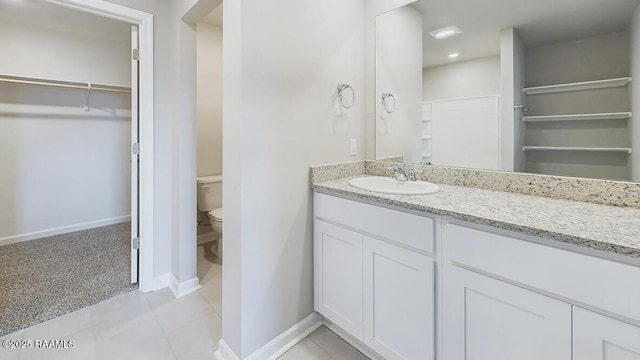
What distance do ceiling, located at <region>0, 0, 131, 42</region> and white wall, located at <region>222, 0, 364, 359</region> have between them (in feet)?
6.38

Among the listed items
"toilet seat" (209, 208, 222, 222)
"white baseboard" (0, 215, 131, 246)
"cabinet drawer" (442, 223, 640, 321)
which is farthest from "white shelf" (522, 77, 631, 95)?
"white baseboard" (0, 215, 131, 246)

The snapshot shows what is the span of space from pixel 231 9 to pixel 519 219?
1471mm

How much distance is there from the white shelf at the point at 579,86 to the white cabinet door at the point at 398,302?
0.96 meters

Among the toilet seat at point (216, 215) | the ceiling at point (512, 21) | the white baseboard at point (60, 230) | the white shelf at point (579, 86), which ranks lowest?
the white baseboard at point (60, 230)

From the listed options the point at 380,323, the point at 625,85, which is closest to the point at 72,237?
the point at 380,323

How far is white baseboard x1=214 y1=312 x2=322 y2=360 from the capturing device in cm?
142

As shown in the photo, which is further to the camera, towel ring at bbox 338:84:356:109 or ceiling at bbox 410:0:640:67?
towel ring at bbox 338:84:356:109

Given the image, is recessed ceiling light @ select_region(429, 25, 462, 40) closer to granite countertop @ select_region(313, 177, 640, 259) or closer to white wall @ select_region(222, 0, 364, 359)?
white wall @ select_region(222, 0, 364, 359)

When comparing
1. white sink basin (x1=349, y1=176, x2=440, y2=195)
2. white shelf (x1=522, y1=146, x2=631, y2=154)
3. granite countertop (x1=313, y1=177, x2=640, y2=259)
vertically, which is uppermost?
white shelf (x1=522, y1=146, x2=631, y2=154)

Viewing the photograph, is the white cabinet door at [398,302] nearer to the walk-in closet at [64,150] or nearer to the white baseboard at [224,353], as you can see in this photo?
the white baseboard at [224,353]

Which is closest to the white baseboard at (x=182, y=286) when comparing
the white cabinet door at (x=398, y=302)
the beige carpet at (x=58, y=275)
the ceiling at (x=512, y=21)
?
the beige carpet at (x=58, y=275)

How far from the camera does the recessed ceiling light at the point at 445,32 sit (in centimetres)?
162

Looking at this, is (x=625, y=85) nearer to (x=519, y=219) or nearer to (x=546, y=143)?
(x=546, y=143)

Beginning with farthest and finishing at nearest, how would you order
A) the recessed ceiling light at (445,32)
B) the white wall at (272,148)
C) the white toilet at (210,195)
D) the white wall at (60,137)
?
the white wall at (60,137), the white toilet at (210,195), the recessed ceiling light at (445,32), the white wall at (272,148)
